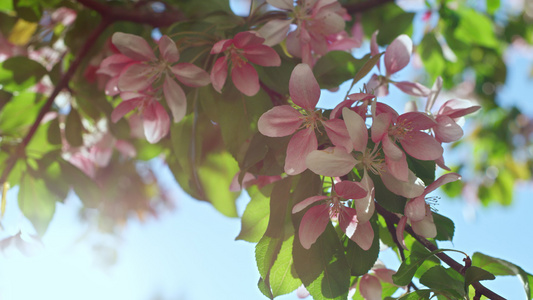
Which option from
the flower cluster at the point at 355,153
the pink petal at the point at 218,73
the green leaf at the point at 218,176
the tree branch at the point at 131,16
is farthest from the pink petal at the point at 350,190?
the tree branch at the point at 131,16

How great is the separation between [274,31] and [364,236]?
0.30 m

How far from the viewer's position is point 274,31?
60cm

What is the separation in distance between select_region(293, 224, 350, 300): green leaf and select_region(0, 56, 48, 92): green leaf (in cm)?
65

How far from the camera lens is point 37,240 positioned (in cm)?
79

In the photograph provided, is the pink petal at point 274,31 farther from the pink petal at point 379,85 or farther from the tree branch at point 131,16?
the tree branch at point 131,16

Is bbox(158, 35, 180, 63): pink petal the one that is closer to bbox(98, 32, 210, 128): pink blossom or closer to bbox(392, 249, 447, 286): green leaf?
bbox(98, 32, 210, 128): pink blossom

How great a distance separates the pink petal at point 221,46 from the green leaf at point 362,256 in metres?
0.29

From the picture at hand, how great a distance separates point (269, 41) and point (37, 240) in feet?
1.82

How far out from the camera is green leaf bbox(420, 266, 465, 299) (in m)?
0.49

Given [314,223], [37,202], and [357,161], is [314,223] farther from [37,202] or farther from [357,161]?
[37,202]

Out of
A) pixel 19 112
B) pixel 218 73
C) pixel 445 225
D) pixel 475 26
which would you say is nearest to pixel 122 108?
pixel 218 73

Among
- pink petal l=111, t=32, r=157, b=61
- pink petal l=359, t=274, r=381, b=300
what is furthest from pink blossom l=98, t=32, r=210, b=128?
pink petal l=359, t=274, r=381, b=300

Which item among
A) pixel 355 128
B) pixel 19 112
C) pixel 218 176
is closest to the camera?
pixel 355 128

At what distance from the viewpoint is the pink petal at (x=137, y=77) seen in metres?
0.59
